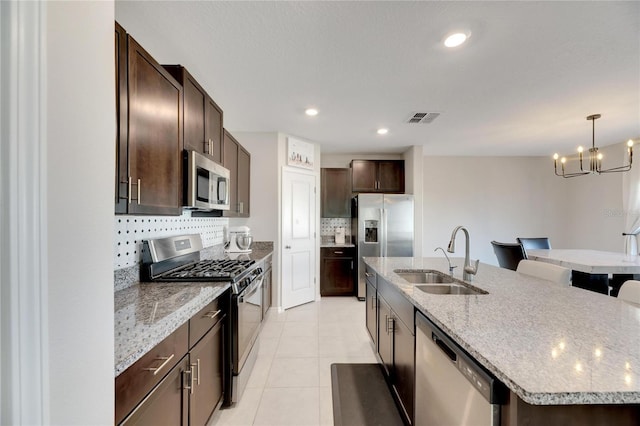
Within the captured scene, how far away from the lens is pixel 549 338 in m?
0.96

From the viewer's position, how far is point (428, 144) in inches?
177

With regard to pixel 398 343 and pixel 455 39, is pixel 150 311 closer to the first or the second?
pixel 398 343

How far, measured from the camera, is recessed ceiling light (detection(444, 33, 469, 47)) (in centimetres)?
178

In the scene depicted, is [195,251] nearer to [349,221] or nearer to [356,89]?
[356,89]

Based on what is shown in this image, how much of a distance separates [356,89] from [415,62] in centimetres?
60

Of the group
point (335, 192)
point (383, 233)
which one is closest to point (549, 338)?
point (383, 233)

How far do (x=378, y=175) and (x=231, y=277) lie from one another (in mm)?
3686

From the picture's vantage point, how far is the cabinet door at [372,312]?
7.89 ft

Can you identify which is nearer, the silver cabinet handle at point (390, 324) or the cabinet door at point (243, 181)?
the silver cabinet handle at point (390, 324)

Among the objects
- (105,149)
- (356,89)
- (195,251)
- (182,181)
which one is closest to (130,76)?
(182,181)

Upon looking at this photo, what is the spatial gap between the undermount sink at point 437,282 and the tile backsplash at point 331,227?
278 centimetres

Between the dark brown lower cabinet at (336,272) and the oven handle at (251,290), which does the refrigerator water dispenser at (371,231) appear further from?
the oven handle at (251,290)

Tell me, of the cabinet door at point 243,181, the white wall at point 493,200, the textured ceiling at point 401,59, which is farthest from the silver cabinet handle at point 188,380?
the white wall at point 493,200

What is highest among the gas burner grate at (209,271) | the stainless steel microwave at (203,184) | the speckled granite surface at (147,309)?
the stainless steel microwave at (203,184)
